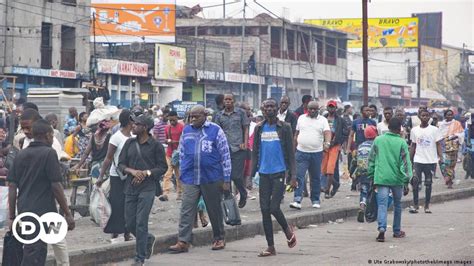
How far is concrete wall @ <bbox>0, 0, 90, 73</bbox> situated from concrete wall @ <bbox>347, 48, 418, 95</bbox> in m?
44.0

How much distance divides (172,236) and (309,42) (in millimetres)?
54614

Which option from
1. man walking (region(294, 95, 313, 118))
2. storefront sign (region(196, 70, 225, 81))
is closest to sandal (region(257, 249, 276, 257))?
man walking (region(294, 95, 313, 118))

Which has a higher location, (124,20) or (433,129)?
(124,20)

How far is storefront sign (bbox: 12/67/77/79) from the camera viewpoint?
39.7m

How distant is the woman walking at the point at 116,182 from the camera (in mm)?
11422

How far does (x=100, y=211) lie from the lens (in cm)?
1170

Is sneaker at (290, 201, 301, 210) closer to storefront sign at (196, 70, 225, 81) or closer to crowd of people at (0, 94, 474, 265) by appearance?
crowd of people at (0, 94, 474, 265)

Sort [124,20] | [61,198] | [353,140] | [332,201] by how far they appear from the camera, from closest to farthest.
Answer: [61,198], [332,201], [353,140], [124,20]

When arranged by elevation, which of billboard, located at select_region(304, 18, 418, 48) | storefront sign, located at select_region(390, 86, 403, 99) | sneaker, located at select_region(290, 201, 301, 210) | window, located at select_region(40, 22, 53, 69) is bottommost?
sneaker, located at select_region(290, 201, 301, 210)

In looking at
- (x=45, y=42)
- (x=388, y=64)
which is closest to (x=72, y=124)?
(x=45, y=42)

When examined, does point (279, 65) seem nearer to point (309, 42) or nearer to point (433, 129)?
point (309, 42)

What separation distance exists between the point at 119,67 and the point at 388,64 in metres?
48.7

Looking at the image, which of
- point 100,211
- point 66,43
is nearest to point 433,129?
point 100,211

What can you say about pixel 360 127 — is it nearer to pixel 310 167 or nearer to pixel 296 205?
pixel 310 167
